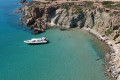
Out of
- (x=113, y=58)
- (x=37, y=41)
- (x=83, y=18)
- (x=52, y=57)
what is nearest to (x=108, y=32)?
(x=113, y=58)

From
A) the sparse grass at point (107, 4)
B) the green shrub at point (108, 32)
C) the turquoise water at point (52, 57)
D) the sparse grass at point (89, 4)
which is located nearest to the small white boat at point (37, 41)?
the turquoise water at point (52, 57)

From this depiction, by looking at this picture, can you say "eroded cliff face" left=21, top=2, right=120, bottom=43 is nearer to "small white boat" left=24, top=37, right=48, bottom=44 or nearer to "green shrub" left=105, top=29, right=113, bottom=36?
"green shrub" left=105, top=29, right=113, bottom=36

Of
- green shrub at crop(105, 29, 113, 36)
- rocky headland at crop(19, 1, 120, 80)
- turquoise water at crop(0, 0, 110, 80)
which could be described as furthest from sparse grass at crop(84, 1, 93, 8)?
green shrub at crop(105, 29, 113, 36)

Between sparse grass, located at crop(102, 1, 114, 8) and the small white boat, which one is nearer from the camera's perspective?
the small white boat

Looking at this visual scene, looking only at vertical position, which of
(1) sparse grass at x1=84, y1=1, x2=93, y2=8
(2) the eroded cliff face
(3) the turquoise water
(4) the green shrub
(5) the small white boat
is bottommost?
(3) the turquoise water

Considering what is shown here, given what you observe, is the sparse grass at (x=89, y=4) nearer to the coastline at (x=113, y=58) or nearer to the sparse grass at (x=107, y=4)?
the sparse grass at (x=107, y=4)

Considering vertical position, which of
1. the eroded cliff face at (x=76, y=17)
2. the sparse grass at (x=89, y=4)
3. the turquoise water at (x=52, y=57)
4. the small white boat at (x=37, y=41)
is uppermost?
the sparse grass at (x=89, y=4)
